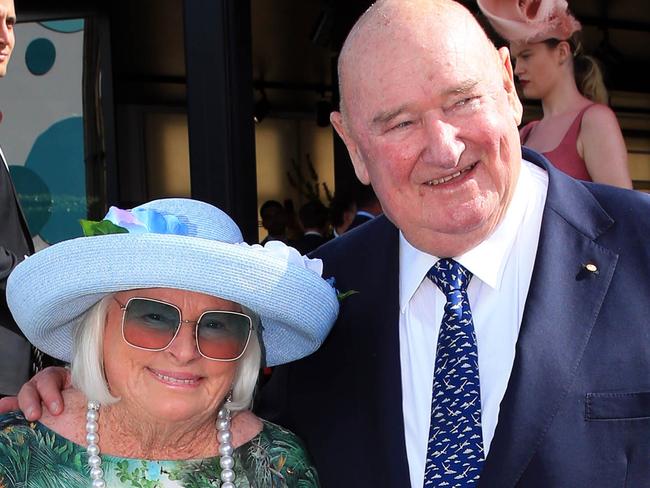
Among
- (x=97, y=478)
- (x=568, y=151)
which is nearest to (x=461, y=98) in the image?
(x=97, y=478)

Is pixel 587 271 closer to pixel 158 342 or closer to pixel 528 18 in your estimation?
pixel 158 342

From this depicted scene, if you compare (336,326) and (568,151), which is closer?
(336,326)

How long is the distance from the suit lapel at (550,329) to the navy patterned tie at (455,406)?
6cm

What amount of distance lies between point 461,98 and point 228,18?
1.80 meters

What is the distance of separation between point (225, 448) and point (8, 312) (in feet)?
3.13

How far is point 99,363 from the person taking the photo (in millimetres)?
1836

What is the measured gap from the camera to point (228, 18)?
3326mm

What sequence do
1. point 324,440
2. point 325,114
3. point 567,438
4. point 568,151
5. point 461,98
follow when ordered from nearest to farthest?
point 567,438 < point 461,98 < point 324,440 < point 568,151 < point 325,114

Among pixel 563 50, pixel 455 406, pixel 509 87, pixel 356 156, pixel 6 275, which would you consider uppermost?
pixel 563 50

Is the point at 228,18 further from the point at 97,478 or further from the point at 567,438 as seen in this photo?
the point at 567,438

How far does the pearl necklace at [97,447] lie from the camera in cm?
179

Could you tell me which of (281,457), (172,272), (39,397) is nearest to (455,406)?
(281,457)

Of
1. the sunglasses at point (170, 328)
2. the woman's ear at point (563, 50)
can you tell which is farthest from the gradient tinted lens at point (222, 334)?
the woman's ear at point (563, 50)

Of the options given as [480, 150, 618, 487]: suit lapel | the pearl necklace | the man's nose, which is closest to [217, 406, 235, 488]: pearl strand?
the pearl necklace
